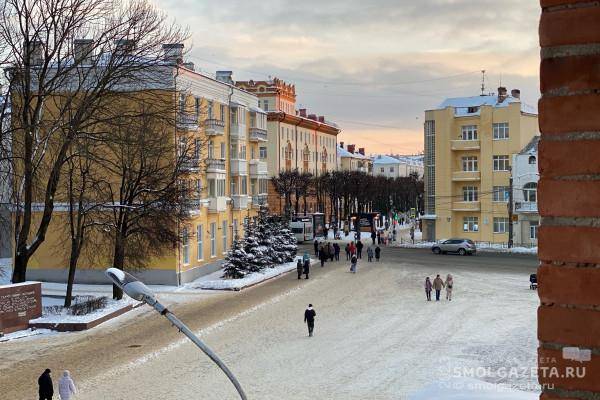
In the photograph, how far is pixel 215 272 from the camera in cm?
4622

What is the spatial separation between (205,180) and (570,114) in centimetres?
4233

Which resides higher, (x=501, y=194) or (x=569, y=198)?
(x=501, y=194)

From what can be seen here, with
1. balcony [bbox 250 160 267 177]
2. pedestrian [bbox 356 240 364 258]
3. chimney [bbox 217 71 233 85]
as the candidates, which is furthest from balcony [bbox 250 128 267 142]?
pedestrian [bbox 356 240 364 258]

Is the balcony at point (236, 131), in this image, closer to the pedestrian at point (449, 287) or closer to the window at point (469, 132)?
the pedestrian at point (449, 287)

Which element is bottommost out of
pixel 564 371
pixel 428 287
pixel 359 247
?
pixel 428 287

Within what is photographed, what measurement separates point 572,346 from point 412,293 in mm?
33420

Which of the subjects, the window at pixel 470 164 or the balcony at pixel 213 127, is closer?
the balcony at pixel 213 127

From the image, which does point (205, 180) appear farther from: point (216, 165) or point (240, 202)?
point (240, 202)

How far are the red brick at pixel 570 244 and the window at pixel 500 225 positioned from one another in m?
61.6

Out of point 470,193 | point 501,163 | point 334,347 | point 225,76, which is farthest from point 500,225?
point 334,347

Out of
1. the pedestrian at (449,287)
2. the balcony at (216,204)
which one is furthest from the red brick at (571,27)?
the balcony at (216,204)

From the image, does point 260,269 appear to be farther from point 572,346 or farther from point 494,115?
point 572,346

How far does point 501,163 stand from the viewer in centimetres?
6262

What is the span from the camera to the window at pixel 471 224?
6406cm
